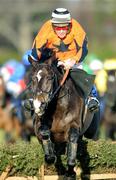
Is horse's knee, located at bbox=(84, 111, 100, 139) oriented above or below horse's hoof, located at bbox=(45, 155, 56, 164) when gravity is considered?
below

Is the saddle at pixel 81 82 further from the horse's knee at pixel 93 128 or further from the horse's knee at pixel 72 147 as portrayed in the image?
the horse's knee at pixel 93 128

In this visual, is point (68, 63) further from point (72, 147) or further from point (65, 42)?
point (72, 147)

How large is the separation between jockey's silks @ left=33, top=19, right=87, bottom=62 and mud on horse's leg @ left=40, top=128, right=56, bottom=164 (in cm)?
106

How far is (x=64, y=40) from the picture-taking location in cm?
1031

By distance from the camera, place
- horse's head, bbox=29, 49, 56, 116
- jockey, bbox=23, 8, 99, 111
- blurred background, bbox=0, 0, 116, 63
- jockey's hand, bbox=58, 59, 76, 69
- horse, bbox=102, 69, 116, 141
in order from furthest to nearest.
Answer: blurred background, bbox=0, 0, 116, 63 → horse, bbox=102, 69, 116, 141 → jockey, bbox=23, 8, 99, 111 → jockey's hand, bbox=58, 59, 76, 69 → horse's head, bbox=29, 49, 56, 116

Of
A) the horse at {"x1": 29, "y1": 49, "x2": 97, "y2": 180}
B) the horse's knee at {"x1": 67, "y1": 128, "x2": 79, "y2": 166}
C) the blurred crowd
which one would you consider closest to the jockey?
the horse at {"x1": 29, "y1": 49, "x2": 97, "y2": 180}

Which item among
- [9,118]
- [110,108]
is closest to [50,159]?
[110,108]

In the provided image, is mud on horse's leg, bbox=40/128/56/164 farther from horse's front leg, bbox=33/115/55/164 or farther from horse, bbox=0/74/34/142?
horse, bbox=0/74/34/142

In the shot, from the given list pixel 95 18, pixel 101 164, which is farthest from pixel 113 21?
pixel 101 164

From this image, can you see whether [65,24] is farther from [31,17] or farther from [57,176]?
[31,17]

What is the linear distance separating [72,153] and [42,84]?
1072 mm

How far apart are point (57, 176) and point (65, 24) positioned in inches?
78.2

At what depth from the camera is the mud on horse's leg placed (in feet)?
31.9

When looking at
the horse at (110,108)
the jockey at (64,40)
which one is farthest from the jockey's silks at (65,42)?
the horse at (110,108)
